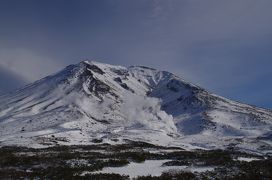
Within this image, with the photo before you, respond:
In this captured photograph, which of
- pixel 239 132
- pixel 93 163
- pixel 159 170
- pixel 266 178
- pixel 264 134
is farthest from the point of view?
pixel 239 132

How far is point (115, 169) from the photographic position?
35.2 m

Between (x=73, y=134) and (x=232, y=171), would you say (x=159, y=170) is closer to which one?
(x=232, y=171)

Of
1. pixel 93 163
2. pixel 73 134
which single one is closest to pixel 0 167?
pixel 93 163

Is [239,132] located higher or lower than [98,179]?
higher

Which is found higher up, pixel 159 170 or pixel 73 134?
pixel 73 134

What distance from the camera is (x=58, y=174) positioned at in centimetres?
3130

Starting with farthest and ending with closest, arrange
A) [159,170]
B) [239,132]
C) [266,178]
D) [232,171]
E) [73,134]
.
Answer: [239,132], [73,134], [159,170], [232,171], [266,178]

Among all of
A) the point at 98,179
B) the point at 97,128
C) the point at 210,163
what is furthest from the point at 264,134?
the point at 98,179

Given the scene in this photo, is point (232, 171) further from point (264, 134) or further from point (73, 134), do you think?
point (264, 134)

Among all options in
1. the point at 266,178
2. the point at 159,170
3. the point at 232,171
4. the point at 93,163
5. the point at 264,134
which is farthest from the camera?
the point at 264,134

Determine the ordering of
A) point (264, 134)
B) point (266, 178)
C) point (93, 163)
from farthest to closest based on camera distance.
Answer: point (264, 134) → point (93, 163) → point (266, 178)

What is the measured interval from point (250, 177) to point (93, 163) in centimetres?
1632

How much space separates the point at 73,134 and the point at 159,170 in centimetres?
10646

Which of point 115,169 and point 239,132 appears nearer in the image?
point 115,169
